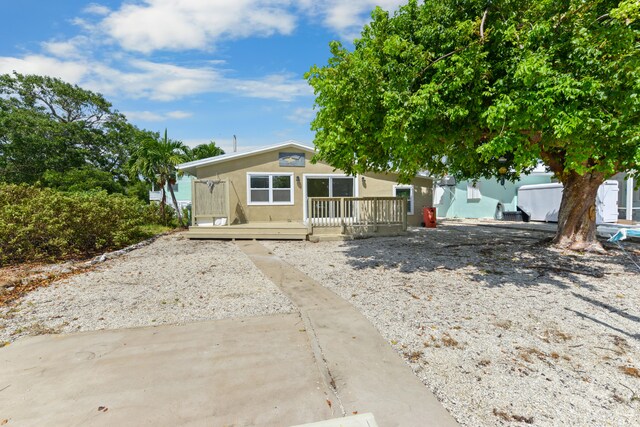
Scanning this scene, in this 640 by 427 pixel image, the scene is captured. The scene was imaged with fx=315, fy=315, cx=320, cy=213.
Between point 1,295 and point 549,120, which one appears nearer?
point 549,120

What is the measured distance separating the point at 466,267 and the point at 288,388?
18.1 ft

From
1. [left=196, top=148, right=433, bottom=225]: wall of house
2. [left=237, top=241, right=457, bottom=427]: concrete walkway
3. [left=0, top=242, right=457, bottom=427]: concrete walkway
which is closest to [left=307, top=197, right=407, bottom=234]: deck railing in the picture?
[left=196, top=148, right=433, bottom=225]: wall of house

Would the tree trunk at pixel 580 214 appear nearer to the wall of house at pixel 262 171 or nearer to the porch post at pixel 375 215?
the porch post at pixel 375 215

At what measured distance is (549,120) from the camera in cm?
468

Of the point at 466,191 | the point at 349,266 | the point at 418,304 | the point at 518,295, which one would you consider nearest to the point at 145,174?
the point at 349,266

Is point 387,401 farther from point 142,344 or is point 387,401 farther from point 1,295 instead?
point 1,295

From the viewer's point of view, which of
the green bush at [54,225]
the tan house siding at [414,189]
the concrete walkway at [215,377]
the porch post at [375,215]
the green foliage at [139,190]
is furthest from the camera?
the green foliage at [139,190]

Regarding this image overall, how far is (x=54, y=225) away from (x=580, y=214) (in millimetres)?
13673

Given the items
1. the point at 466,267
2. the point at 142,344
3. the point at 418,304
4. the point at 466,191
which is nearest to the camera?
the point at 142,344

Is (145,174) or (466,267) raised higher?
(145,174)

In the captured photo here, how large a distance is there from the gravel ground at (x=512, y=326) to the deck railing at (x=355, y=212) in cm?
→ 338

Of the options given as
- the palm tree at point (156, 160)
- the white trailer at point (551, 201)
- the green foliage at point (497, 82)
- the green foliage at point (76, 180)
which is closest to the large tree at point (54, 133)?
the green foliage at point (76, 180)

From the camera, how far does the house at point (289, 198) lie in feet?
37.3

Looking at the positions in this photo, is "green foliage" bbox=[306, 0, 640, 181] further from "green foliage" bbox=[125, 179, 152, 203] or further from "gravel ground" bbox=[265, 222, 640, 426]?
"green foliage" bbox=[125, 179, 152, 203]
